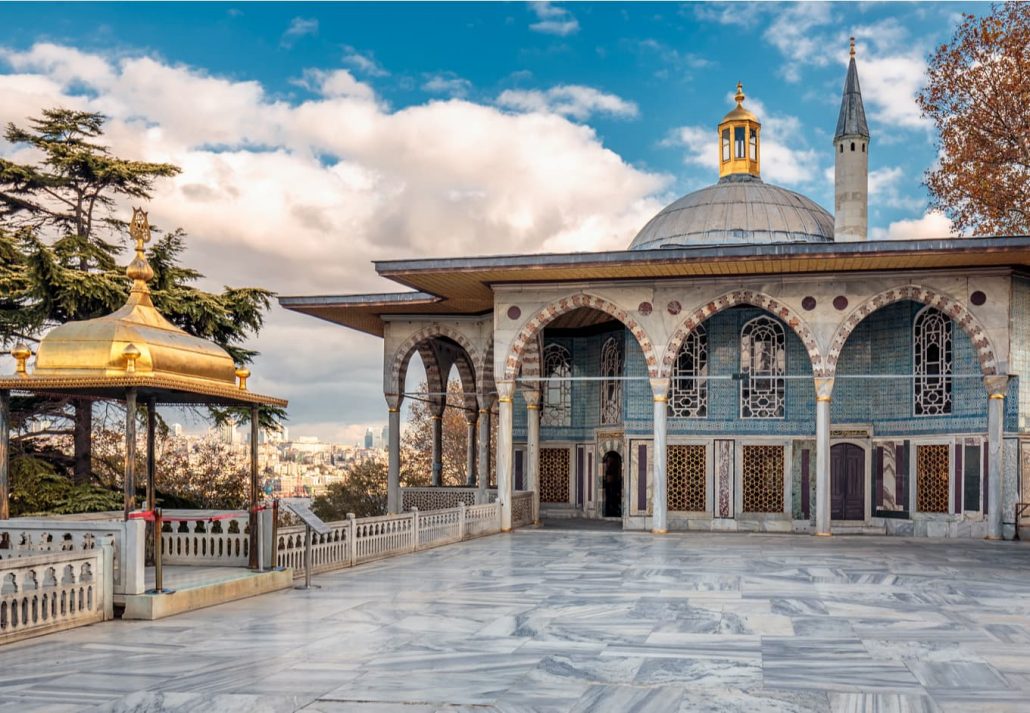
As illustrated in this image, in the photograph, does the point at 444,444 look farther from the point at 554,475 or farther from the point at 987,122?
the point at 987,122

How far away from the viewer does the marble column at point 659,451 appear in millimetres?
17016

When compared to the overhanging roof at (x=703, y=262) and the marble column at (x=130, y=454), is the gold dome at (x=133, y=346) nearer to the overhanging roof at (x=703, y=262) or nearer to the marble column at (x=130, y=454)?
the marble column at (x=130, y=454)

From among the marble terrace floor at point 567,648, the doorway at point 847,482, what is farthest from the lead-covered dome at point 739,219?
the marble terrace floor at point 567,648

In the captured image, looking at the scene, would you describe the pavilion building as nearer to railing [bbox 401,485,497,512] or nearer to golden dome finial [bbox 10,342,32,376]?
railing [bbox 401,485,497,512]

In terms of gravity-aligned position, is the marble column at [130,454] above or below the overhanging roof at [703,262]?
below

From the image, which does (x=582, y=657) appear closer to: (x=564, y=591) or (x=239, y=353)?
(x=564, y=591)

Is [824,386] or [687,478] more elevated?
[824,386]

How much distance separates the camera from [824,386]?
648 inches

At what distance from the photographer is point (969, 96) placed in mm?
21031

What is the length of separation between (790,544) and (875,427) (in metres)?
3.66

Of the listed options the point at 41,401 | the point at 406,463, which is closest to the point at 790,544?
the point at 41,401

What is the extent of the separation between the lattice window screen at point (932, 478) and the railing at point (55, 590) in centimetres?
1346

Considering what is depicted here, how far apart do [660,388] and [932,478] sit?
4.72 meters

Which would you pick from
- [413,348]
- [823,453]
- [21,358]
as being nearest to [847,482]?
[823,453]
